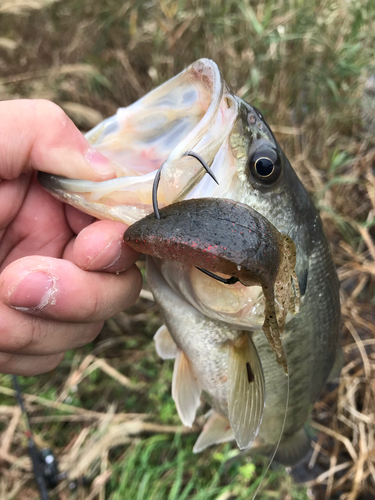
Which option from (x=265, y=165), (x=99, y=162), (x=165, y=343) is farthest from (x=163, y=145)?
(x=165, y=343)

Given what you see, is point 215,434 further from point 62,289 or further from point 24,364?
point 62,289

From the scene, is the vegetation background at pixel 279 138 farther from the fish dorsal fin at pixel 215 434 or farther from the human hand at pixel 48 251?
the human hand at pixel 48 251

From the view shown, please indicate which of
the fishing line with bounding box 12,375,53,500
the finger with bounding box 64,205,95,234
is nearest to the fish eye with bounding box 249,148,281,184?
the finger with bounding box 64,205,95,234

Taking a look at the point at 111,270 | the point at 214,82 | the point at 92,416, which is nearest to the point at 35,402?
the point at 92,416

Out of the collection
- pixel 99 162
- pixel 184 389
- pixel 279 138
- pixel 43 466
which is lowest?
pixel 43 466

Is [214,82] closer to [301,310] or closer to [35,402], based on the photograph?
[301,310]

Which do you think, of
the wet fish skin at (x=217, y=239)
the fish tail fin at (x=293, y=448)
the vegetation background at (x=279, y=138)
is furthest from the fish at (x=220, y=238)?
the vegetation background at (x=279, y=138)
